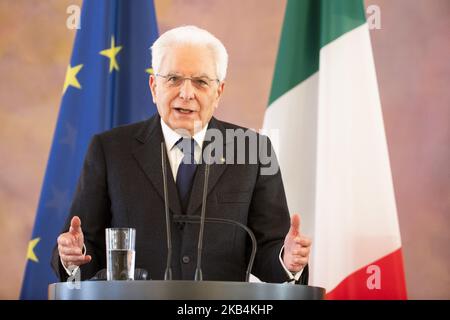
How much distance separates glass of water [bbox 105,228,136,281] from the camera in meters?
2.02

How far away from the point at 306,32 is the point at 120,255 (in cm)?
236

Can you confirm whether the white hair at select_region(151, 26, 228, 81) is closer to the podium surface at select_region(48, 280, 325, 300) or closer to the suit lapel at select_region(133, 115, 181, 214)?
the suit lapel at select_region(133, 115, 181, 214)

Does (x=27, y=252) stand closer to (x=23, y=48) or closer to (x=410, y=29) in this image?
(x=23, y=48)

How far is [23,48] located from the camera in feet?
13.9

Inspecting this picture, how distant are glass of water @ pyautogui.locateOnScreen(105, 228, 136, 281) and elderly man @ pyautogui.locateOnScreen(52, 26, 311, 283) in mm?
584

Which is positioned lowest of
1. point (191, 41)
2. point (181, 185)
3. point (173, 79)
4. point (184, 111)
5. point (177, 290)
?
point (177, 290)

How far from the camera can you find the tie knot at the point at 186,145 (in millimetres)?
2895

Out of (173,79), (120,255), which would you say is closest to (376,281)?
(173,79)

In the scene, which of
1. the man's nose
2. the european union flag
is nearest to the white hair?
the man's nose

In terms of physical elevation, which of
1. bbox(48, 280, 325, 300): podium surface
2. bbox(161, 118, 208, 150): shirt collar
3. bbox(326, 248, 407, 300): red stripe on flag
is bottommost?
bbox(48, 280, 325, 300): podium surface

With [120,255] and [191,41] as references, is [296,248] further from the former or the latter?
[191,41]

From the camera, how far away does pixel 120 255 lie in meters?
2.03

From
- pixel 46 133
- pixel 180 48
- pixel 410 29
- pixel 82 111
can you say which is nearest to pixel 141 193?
pixel 180 48

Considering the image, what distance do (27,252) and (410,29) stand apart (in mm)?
2541
